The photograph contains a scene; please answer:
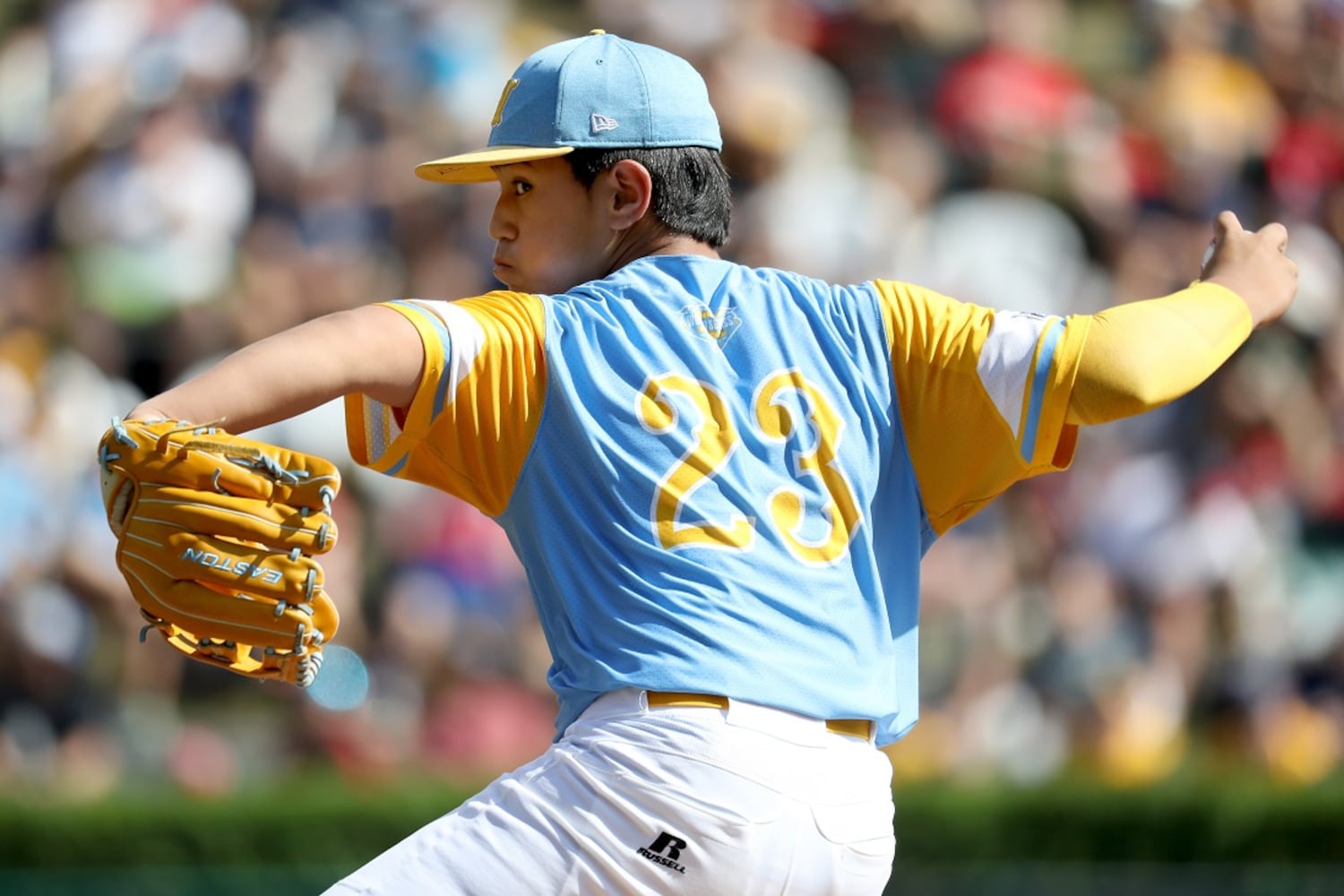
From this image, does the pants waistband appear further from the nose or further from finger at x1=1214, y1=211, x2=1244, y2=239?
finger at x1=1214, y1=211, x2=1244, y2=239

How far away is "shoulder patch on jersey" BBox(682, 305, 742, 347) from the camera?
301 centimetres

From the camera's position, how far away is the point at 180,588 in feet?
8.73

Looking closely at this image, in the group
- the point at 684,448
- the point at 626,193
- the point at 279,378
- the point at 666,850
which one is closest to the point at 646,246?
the point at 626,193

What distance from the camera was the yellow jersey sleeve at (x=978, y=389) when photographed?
2965mm

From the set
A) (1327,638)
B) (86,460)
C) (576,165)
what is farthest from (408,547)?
(576,165)

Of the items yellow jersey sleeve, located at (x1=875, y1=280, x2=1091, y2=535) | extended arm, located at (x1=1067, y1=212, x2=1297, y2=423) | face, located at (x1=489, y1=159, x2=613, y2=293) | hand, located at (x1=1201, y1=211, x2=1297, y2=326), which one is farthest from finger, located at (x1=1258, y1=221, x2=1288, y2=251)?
face, located at (x1=489, y1=159, x2=613, y2=293)

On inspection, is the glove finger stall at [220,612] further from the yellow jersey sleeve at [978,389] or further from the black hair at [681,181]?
the yellow jersey sleeve at [978,389]

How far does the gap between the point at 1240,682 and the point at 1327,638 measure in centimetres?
50

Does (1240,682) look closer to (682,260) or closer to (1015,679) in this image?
(1015,679)

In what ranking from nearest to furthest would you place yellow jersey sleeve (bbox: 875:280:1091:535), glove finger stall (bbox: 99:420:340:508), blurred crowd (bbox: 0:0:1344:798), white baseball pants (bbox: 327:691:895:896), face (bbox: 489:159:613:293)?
glove finger stall (bbox: 99:420:340:508) → white baseball pants (bbox: 327:691:895:896) → yellow jersey sleeve (bbox: 875:280:1091:535) → face (bbox: 489:159:613:293) → blurred crowd (bbox: 0:0:1344:798)

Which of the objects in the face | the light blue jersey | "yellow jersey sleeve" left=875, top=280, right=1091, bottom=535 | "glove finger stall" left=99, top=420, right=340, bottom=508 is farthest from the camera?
the face

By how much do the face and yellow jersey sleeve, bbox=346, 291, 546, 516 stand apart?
0.74 feet

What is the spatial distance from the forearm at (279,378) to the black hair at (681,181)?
25.4 inches

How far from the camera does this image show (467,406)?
9.53ft
